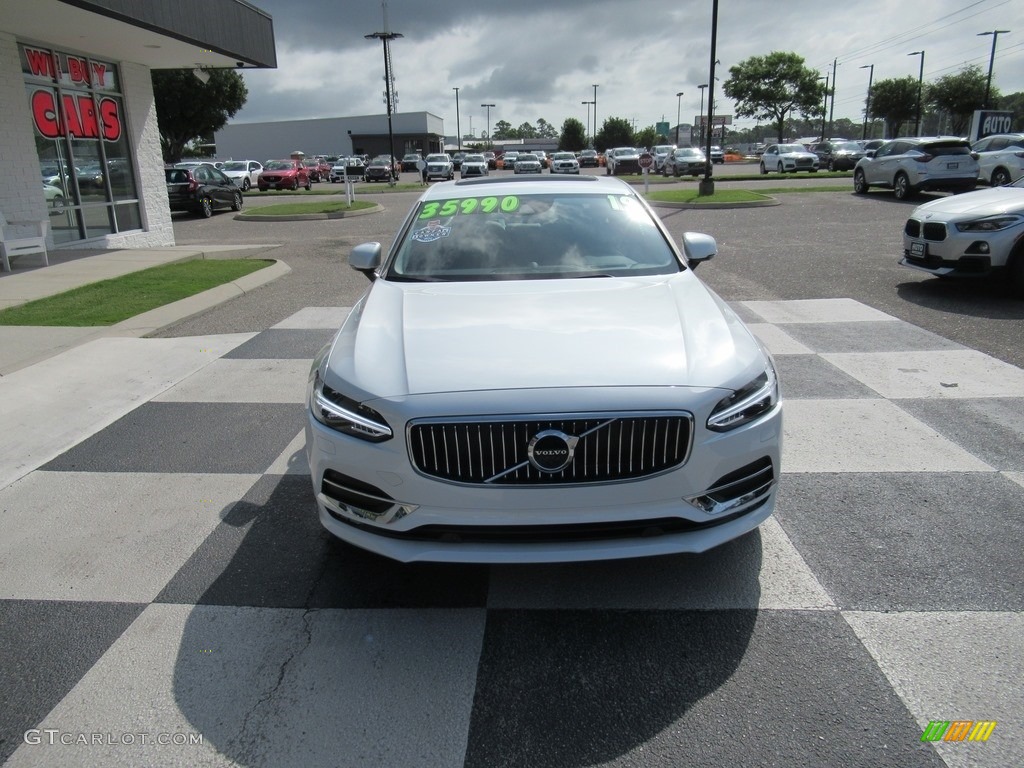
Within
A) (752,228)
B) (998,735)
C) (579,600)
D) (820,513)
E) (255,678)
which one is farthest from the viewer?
(752,228)

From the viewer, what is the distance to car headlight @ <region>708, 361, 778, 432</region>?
2.93m

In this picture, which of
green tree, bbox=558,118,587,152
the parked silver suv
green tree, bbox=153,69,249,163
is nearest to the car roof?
the parked silver suv

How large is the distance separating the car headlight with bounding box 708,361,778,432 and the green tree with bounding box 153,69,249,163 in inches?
1792

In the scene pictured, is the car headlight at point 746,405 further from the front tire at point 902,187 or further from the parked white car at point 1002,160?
the parked white car at point 1002,160

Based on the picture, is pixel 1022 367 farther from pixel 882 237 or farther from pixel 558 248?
pixel 882 237

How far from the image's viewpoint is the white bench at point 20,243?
11.8m

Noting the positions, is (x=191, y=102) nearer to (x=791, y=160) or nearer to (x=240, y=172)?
(x=240, y=172)

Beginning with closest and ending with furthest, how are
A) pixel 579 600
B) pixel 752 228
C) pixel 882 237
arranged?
pixel 579 600, pixel 882 237, pixel 752 228

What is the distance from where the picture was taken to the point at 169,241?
17.3m

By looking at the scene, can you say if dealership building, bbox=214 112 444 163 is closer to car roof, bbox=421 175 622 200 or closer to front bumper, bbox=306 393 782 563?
car roof, bbox=421 175 622 200

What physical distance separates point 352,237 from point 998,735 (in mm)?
15732

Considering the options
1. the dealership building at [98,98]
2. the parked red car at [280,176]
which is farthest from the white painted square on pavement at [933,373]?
the parked red car at [280,176]

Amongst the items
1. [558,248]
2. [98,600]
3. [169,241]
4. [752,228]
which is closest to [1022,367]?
[558,248]

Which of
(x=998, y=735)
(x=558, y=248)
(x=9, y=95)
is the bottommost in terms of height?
(x=998, y=735)
